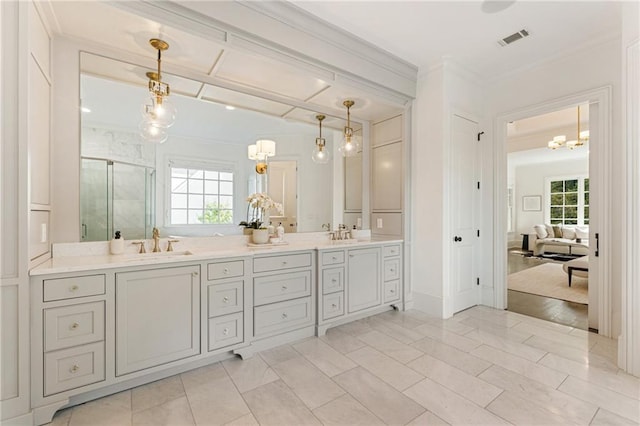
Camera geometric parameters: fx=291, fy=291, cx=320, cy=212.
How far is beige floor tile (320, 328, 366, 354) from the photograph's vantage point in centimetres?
270

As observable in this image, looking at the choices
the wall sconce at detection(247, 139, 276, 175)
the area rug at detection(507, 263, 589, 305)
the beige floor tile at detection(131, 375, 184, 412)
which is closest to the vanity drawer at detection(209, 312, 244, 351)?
the beige floor tile at detection(131, 375, 184, 412)

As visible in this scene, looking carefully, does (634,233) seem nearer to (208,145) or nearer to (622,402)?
(622,402)

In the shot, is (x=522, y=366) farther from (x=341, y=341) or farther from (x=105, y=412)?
(x=105, y=412)

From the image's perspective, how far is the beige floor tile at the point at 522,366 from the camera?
2182 millimetres

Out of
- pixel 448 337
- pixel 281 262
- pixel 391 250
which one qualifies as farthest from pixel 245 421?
pixel 391 250

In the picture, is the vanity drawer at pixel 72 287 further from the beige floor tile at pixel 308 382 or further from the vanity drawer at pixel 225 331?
the beige floor tile at pixel 308 382

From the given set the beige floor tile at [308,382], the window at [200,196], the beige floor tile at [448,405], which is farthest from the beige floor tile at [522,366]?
the window at [200,196]

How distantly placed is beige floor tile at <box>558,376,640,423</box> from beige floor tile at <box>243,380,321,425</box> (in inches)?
71.5

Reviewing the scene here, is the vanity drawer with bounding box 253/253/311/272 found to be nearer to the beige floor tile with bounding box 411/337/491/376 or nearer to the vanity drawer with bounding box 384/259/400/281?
the vanity drawer with bounding box 384/259/400/281

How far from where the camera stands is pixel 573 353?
A: 2588 millimetres

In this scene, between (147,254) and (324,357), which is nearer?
(147,254)

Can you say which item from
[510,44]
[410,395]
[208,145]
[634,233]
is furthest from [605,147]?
[208,145]

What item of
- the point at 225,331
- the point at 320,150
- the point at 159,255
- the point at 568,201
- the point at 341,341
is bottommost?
the point at 341,341

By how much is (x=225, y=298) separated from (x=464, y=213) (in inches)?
120
